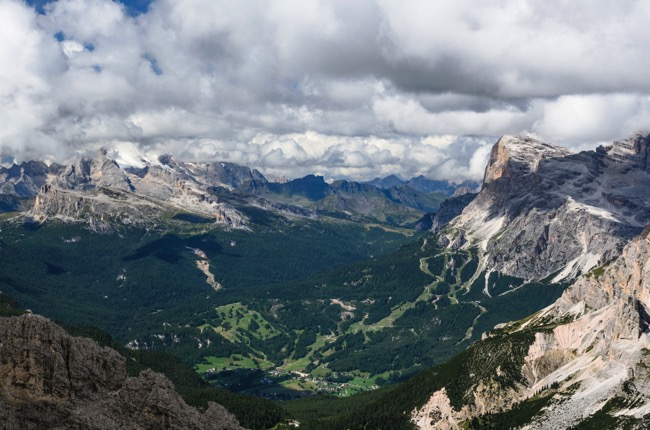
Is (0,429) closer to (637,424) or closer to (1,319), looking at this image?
(1,319)

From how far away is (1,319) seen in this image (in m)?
104

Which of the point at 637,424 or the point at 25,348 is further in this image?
the point at 637,424

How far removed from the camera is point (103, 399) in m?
102

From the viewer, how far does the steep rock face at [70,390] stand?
3654 inches

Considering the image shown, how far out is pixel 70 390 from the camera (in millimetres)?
99812

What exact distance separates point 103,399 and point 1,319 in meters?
20.8

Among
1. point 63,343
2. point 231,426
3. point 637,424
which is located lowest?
point 637,424

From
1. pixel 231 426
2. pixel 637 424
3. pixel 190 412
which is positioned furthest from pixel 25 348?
pixel 637 424

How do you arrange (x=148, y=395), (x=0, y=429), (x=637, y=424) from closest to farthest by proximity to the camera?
(x=0, y=429) < (x=148, y=395) < (x=637, y=424)

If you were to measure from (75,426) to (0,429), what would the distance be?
368 inches

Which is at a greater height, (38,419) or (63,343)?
(63,343)

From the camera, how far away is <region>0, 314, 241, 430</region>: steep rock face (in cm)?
9281

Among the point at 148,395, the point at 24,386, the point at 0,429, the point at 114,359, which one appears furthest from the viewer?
the point at 114,359

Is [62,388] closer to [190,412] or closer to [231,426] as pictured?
[190,412]
